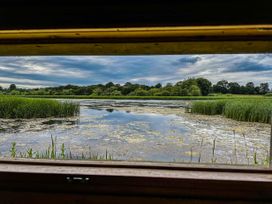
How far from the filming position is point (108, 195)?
179 centimetres

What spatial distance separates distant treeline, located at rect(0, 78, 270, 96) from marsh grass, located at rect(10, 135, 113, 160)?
0.35m

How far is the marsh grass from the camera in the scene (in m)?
2.04

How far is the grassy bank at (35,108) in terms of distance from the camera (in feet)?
6.81

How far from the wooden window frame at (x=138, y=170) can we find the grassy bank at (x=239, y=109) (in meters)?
0.32

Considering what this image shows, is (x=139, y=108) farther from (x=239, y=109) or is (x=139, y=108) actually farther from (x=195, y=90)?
(x=239, y=109)

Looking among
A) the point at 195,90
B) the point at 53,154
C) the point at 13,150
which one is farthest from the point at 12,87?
the point at 195,90

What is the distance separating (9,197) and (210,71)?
4.85ft

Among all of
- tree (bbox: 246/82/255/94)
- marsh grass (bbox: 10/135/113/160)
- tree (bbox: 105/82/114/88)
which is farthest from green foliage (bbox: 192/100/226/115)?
marsh grass (bbox: 10/135/113/160)

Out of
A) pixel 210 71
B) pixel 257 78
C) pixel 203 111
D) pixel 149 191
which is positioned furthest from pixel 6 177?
pixel 257 78

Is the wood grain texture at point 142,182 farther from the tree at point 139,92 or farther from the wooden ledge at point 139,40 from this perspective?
the wooden ledge at point 139,40

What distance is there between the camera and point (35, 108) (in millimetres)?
2080

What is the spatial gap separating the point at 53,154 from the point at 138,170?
616 millimetres

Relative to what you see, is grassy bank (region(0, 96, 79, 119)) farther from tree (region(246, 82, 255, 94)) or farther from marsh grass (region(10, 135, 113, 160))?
tree (region(246, 82, 255, 94))

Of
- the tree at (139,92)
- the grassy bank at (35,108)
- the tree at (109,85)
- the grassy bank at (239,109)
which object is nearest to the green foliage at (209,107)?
the grassy bank at (239,109)
